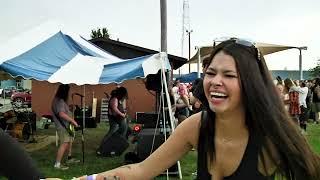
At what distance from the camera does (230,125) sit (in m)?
Answer: 2.25

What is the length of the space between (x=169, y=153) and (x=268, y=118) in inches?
21.9

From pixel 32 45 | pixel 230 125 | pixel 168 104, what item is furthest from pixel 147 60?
pixel 230 125

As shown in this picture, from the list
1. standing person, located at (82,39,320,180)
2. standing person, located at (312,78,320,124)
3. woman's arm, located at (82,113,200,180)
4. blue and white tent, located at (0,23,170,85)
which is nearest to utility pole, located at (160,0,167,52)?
blue and white tent, located at (0,23,170,85)

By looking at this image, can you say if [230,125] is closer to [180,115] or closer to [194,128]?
[194,128]

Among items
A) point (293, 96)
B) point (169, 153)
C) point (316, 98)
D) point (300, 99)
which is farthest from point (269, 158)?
point (316, 98)

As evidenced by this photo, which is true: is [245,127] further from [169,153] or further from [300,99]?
[300,99]

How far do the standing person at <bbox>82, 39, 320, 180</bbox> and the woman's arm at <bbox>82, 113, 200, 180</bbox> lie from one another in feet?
0.41

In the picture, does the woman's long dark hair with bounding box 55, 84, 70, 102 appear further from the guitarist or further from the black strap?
the black strap

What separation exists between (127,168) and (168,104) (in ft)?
22.4

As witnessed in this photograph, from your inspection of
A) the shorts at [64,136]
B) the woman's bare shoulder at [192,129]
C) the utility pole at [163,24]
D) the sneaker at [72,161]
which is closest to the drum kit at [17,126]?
the sneaker at [72,161]

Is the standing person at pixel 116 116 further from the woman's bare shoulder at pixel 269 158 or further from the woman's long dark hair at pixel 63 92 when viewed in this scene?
the woman's bare shoulder at pixel 269 158

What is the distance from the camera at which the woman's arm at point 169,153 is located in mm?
2389

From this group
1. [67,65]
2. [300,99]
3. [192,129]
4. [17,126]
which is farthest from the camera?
[300,99]

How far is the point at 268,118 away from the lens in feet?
6.97
